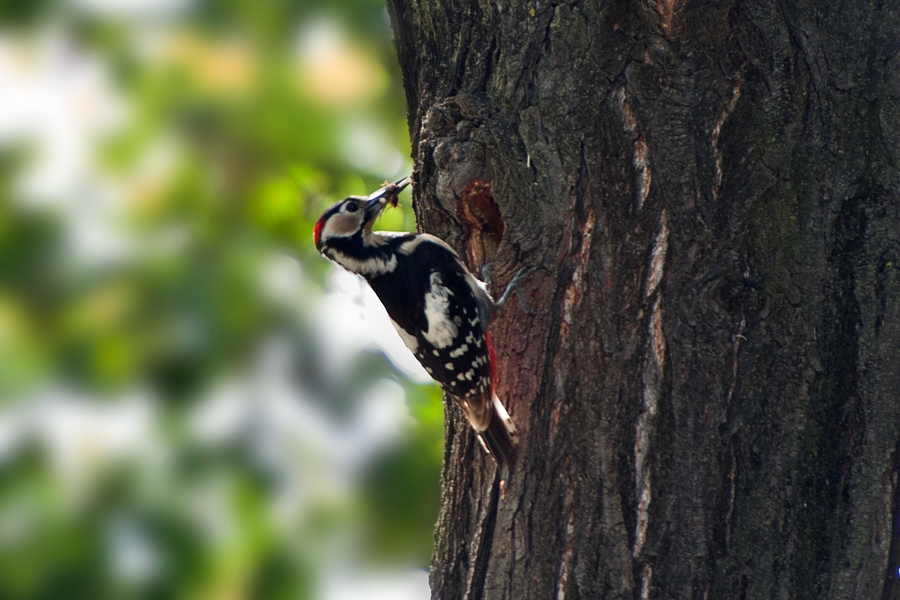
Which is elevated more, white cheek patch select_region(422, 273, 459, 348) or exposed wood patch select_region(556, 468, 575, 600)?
white cheek patch select_region(422, 273, 459, 348)

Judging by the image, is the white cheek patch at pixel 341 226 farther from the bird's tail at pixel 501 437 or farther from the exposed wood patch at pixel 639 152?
the exposed wood patch at pixel 639 152

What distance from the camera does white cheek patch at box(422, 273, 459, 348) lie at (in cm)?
288

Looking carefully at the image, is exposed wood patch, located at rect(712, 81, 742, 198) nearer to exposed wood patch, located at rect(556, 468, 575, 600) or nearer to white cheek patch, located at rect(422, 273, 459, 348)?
exposed wood patch, located at rect(556, 468, 575, 600)

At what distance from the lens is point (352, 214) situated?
3.06 metres

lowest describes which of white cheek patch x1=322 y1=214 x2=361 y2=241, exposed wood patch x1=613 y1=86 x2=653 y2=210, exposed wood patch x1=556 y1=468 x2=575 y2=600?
exposed wood patch x1=556 y1=468 x2=575 y2=600

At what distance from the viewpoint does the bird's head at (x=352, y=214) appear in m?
2.98

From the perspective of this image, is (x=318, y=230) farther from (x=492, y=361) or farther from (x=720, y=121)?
(x=720, y=121)

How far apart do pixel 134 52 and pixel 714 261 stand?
1.88 m

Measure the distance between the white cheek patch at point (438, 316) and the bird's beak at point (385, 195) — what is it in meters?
0.40

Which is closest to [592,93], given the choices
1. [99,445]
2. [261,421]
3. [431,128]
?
[431,128]

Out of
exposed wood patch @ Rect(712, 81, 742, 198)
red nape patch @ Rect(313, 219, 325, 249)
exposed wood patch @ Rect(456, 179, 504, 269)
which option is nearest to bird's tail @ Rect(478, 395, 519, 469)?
exposed wood patch @ Rect(456, 179, 504, 269)

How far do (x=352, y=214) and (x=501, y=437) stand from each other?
130 centimetres

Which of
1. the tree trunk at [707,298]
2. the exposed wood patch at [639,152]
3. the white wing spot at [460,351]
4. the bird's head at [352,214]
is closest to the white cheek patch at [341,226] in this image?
the bird's head at [352,214]

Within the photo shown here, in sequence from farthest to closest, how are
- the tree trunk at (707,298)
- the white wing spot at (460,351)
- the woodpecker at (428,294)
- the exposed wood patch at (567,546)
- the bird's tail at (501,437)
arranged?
1. the white wing spot at (460,351)
2. the woodpecker at (428,294)
3. the bird's tail at (501,437)
4. the exposed wood patch at (567,546)
5. the tree trunk at (707,298)
